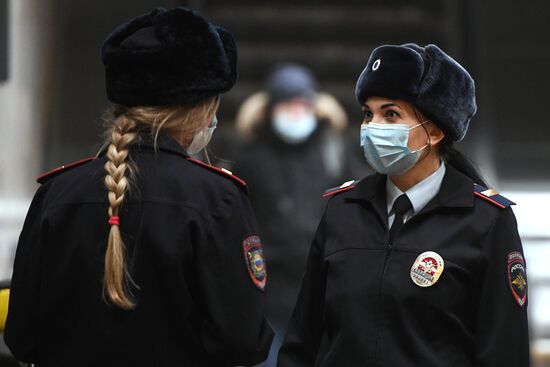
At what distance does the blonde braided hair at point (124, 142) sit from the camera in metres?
2.47

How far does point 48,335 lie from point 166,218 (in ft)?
1.39

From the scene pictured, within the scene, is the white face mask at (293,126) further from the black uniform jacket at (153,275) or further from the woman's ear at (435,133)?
the black uniform jacket at (153,275)

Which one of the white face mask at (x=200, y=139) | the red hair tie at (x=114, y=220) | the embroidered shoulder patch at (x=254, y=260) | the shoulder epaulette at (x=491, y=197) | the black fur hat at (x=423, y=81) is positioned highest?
the black fur hat at (x=423, y=81)

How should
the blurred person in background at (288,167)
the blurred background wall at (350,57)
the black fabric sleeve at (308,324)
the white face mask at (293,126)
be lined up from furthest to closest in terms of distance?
the blurred background wall at (350,57), the white face mask at (293,126), the blurred person in background at (288,167), the black fabric sleeve at (308,324)

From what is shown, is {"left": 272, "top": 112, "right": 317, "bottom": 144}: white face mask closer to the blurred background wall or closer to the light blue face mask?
the blurred background wall

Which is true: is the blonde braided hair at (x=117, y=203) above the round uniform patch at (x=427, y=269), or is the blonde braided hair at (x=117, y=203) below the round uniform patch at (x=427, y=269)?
above

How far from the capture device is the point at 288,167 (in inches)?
222

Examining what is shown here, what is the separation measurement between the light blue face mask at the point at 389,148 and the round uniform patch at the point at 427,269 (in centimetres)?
28

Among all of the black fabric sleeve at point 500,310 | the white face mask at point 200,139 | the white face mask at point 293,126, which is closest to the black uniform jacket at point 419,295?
the black fabric sleeve at point 500,310

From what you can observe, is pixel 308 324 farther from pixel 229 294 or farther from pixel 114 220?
pixel 114 220

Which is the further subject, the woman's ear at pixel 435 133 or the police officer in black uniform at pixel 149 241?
the woman's ear at pixel 435 133

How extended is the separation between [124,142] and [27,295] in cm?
46

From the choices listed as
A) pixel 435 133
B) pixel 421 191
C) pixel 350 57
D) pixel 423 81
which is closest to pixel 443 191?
pixel 421 191

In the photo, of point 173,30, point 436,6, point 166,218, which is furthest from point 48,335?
point 436,6
